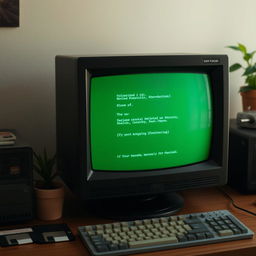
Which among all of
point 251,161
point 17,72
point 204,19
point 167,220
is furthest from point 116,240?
point 204,19

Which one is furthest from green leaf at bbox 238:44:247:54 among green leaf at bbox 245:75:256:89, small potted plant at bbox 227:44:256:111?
green leaf at bbox 245:75:256:89

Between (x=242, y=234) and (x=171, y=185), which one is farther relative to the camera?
(x=171, y=185)

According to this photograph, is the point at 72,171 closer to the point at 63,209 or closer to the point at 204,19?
the point at 63,209

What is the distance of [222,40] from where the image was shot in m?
2.13

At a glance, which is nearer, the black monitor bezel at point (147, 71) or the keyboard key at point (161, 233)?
the keyboard key at point (161, 233)

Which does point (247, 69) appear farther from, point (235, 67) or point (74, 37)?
point (74, 37)


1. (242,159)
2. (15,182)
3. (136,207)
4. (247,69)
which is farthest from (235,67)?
(15,182)

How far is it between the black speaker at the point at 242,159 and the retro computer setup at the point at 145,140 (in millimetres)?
116

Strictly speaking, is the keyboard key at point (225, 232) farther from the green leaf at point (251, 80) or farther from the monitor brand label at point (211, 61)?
the green leaf at point (251, 80)

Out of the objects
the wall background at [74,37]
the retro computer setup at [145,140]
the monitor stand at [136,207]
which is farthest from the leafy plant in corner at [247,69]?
the monitor stand at [136,207]

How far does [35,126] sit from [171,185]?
1.83 ft

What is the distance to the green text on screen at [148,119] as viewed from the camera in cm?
155

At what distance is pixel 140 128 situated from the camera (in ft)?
5.23

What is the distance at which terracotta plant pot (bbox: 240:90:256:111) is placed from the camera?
2.05 meters
